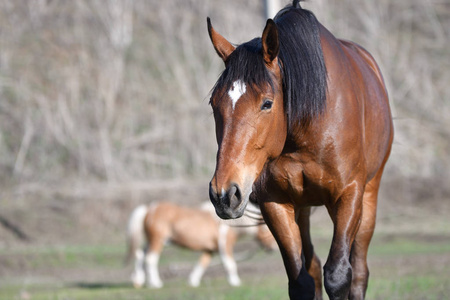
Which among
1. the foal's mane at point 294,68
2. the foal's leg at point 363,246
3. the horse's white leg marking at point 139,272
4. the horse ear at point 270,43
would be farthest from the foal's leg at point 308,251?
the horse's white leg marking at point 139,272

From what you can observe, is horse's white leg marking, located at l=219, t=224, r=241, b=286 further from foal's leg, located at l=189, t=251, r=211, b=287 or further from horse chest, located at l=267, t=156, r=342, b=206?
horse chest, located at l=267, t=156, r=342, b=206

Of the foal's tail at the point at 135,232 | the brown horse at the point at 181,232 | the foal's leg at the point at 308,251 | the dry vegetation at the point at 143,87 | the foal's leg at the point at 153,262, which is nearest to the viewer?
the foal's leg at the point at 308,251

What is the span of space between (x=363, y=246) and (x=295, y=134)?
4.84ft

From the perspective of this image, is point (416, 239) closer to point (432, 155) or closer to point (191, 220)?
point (191, 220)

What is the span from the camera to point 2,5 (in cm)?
3459

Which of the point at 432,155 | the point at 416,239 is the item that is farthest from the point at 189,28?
the point at 416,239

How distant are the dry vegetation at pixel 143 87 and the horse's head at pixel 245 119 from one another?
59.9 feet

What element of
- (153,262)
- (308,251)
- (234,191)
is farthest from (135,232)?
(234,191)

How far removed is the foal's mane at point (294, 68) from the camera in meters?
3.90

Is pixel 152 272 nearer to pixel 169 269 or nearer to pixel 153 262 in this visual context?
pixel 153 262

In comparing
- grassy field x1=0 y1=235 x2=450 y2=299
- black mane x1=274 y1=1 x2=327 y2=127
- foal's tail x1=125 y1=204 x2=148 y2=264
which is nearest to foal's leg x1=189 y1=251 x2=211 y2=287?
grassy field x1=0 y1=235 x2=450 y2=299

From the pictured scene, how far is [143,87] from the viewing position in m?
32.5

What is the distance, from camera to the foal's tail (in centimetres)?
1453

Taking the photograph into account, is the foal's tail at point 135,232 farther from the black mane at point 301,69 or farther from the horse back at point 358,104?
the black mane at point 301,69
